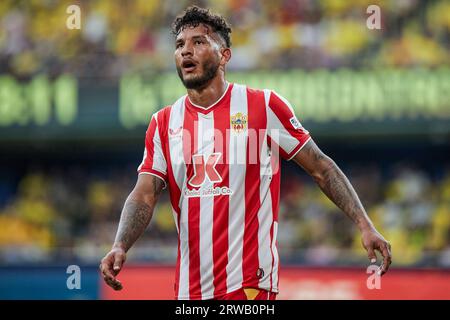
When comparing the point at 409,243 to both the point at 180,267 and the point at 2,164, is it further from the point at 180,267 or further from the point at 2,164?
the point at 180,267

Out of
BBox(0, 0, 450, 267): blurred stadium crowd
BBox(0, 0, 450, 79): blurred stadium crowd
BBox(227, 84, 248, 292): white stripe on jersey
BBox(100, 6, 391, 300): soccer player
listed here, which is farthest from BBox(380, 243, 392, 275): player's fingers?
BBox(0, 0, 450, 79): blurred stadium crowd

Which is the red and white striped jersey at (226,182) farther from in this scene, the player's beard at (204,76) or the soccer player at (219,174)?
the player's beard at (204,76)

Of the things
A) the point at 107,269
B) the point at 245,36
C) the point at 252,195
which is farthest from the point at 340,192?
the point at 245,36

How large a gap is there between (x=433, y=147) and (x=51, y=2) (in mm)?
7071

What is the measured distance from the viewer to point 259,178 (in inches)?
209

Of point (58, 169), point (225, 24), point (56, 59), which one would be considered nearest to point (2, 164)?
point (58, 169)

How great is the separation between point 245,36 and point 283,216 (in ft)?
9.56

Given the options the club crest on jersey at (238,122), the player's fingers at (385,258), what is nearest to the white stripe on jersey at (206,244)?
the club crest on jersey at (238,122)

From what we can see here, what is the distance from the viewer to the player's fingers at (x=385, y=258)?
487 centimetres

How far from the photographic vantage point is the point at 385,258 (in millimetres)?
4902

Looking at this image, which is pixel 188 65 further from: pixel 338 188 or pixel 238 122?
pixel 338 188

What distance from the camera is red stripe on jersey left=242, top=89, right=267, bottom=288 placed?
5.16 meters

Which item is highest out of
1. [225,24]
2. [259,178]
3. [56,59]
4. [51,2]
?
[51,2]
